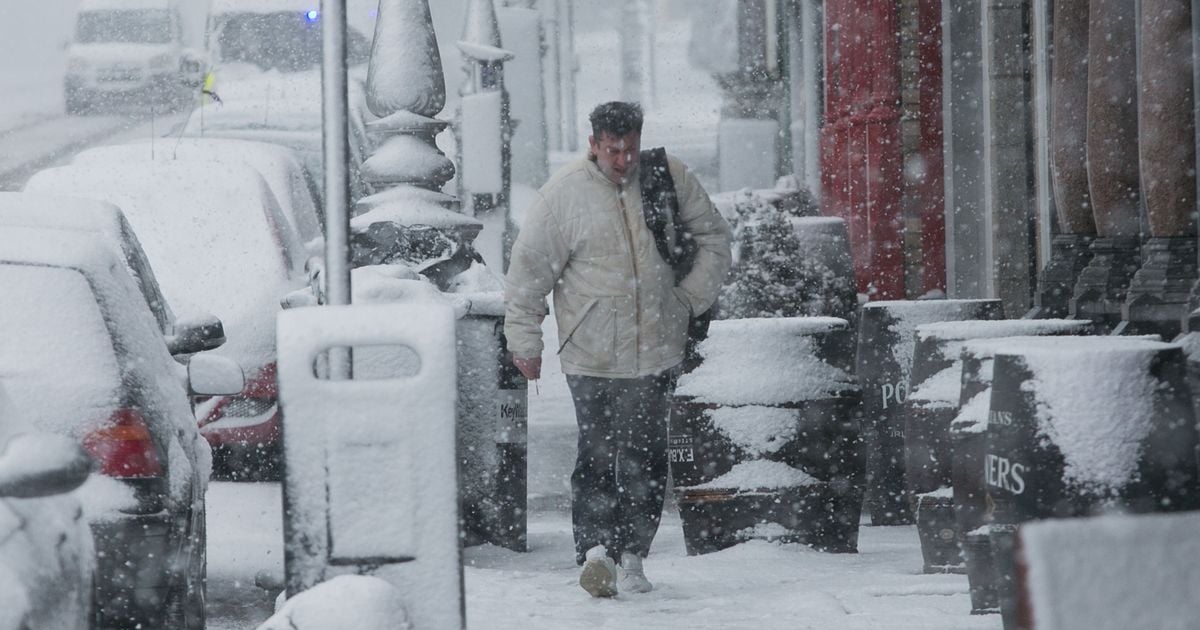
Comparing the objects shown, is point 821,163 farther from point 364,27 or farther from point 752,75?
point 364,27

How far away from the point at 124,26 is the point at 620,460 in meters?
31.3

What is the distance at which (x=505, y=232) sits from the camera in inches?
803

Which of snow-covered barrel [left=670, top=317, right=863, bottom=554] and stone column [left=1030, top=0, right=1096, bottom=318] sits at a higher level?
stone column [left=1030, top=0, right=1096, bottom=318]

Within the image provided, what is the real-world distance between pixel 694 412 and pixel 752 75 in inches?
1049

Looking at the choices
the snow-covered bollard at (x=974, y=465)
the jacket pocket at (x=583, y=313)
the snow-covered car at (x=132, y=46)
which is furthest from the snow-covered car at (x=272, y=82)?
the snow-covered car at (x=132, y=46)

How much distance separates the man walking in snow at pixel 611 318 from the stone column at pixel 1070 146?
4.33m

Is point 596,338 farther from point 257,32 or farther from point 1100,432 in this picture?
point 257,32

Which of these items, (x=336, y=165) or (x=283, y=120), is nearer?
(x=336, y=165)

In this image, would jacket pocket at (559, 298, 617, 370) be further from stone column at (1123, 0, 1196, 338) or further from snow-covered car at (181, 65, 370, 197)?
snow-covered car at (181, 65, 370, 197)

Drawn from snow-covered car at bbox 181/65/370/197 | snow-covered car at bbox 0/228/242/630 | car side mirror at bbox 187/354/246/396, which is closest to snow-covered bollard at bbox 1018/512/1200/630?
snow-covered car at bbox 0/228/242/630

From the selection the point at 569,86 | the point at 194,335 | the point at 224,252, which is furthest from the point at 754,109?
the point at 194,335

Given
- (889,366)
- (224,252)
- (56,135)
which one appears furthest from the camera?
(56,135)

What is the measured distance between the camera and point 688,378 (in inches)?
317

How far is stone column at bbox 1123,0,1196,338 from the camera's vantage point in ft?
28.3
